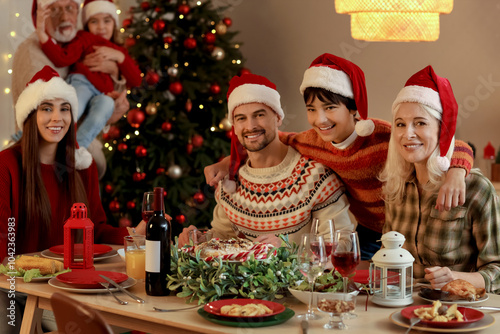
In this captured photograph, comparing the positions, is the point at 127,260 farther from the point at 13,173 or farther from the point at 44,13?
the point at 44,13

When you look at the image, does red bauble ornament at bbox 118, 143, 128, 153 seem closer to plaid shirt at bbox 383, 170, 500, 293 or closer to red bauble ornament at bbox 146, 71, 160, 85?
red bauble ornament at bbox 146, 71, 160, 85

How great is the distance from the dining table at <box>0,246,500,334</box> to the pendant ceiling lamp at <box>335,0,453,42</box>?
167 cm

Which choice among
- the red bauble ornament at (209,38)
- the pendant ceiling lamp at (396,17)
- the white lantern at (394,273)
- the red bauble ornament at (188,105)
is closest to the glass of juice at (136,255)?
the white lantern at (394,273)

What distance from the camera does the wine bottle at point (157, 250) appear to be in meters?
1.98

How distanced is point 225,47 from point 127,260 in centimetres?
300

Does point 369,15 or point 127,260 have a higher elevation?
point 369,15

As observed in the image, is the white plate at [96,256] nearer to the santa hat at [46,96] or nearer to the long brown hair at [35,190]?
the long brown hair at [35,190]

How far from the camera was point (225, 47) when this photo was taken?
5000mm

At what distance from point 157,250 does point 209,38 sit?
10.1ft

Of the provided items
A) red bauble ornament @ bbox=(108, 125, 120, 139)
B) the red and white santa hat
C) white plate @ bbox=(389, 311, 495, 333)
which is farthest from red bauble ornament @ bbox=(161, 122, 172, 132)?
white plate @ bbox=(389, 311, 495, 333)

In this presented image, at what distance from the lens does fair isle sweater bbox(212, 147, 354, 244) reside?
8.84ft

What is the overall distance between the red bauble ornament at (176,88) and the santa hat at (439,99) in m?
2.64

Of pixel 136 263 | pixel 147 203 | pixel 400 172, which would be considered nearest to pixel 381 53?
pixel 400 172

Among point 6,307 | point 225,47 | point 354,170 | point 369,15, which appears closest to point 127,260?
point 6,307
